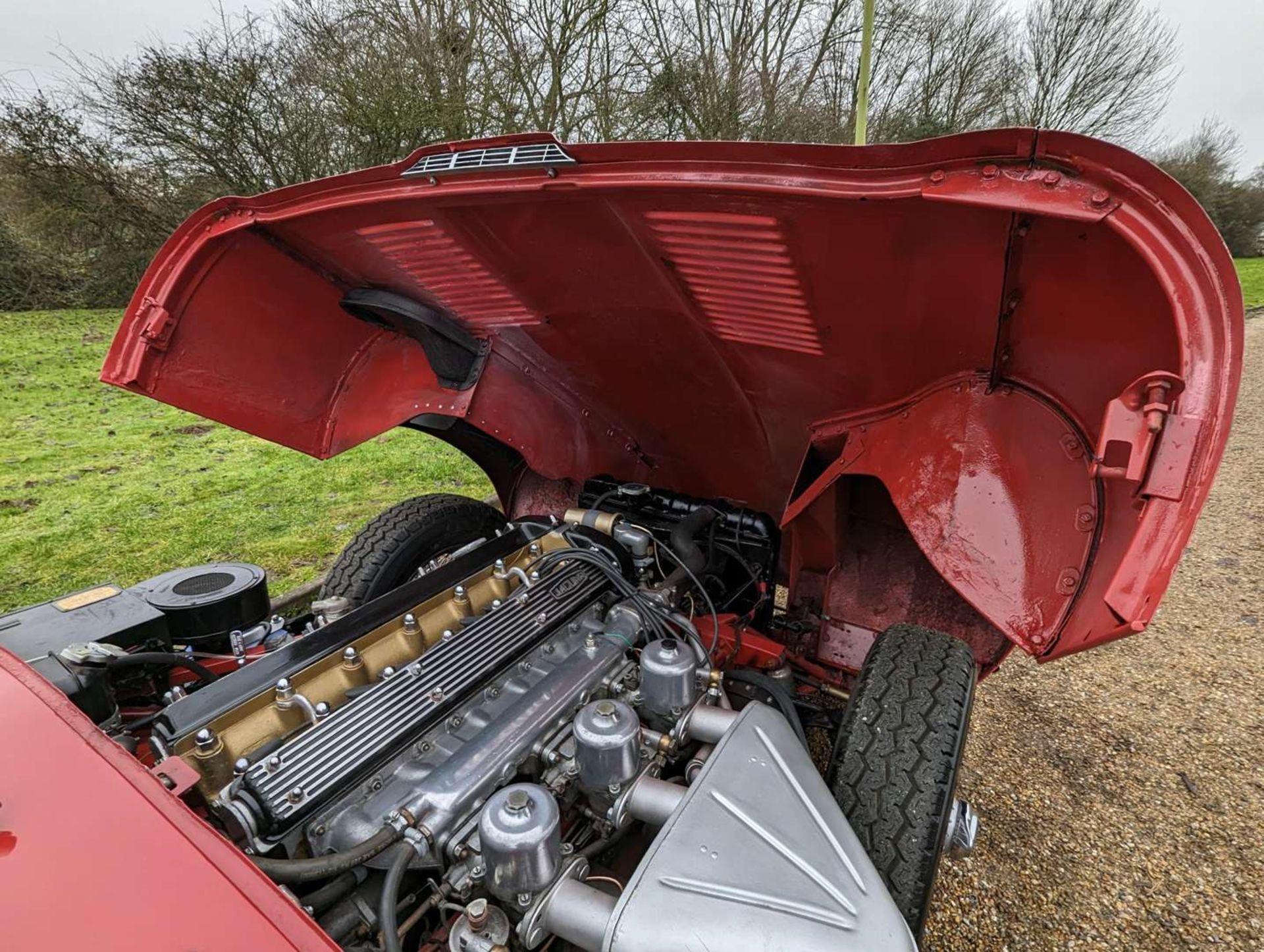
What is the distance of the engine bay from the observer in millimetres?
1233

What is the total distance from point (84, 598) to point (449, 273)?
1393mm

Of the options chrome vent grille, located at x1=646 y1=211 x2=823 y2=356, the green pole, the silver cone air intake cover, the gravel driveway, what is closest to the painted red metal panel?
the silver cone air intake cover

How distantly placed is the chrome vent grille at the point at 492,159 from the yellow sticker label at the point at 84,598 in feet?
4.80

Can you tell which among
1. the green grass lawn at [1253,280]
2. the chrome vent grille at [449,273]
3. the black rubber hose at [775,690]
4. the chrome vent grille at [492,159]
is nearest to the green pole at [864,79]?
the chrome vent grille at [449,273]

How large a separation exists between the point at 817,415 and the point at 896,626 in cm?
74

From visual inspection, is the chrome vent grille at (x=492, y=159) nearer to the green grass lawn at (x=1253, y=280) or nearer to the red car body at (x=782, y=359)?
the red car body at (x=782, y=359)

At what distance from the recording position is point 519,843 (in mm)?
1246

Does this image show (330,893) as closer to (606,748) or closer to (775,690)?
(606,748)

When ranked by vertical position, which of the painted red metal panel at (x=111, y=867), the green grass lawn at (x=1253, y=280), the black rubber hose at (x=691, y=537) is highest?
the green grass lawn at (x=1253, y=280)

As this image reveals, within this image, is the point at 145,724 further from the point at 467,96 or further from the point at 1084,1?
the point at 1084,1

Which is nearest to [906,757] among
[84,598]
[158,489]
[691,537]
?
[691,537]

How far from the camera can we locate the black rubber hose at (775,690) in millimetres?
2012

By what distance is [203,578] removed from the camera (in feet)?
6.88

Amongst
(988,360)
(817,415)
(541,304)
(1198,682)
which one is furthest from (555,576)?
(1198,682)
